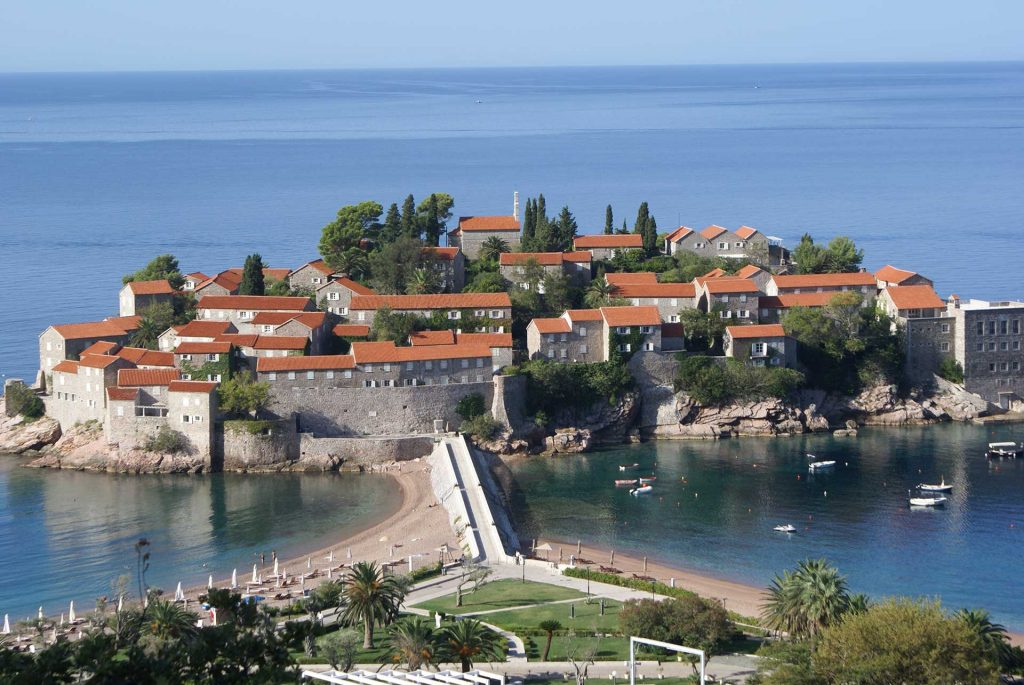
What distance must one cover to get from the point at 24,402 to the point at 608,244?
32261 mm

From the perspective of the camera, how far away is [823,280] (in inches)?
3312

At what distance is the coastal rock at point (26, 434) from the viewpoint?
74.3 metres

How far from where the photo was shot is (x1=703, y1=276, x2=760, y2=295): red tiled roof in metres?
80.1

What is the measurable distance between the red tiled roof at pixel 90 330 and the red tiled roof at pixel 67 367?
186 centimetres

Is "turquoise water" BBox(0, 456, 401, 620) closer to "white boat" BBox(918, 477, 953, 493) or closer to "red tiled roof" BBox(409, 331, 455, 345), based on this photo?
"red tiled roof" BBox(409, 331, 455, 345)

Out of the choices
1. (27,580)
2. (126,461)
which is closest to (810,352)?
(126,461)

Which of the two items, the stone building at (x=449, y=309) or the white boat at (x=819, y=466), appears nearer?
the white boat at (x=819, y=466)

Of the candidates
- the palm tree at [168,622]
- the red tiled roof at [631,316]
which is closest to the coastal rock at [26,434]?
the red tiled roof at [631,316]

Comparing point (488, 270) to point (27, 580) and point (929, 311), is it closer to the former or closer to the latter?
point (929, 311)

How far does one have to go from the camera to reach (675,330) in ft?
257

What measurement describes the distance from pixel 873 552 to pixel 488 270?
31968 millimetres

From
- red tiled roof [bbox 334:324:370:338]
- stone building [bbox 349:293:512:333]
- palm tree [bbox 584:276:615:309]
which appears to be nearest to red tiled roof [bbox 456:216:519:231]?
palm tree [bbox 584:276:615:309]

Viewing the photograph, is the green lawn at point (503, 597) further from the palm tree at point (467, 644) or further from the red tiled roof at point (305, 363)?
the red tiled roof at point (305, 363)

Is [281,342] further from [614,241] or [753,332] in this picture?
[753,332]
